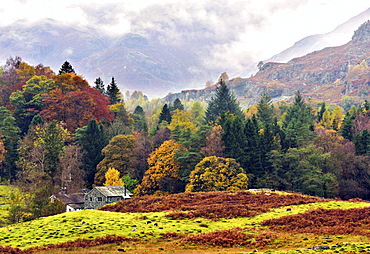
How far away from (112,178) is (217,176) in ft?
89.2

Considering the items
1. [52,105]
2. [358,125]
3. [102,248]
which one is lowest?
[102,248]

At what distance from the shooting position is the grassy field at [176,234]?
114 feet

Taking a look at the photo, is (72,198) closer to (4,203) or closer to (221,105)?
(4,203)

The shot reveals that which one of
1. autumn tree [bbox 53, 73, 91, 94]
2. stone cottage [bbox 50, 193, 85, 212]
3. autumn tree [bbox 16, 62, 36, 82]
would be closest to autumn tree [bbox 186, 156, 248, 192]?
stone cottage [bbox 50, 193, 85, 212]

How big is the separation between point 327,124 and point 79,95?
88792 millimetres

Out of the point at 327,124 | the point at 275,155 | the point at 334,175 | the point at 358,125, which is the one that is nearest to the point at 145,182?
the point at 275,155

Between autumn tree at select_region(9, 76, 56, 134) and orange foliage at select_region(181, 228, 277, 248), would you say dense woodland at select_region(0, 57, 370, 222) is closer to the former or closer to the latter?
autumn tree at select_region(9, 76, 56, 134)

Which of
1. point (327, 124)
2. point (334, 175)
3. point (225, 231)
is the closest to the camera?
point (225, 231)

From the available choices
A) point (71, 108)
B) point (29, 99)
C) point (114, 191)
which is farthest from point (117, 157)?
point (29, 99)

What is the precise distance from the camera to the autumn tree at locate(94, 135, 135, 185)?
9856 centimetres

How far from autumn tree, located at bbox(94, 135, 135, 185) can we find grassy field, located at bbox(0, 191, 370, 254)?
46386 mm

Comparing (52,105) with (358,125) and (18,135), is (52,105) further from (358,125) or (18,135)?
(358,125)

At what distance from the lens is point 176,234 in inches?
1620

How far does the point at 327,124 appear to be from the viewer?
140625mm
